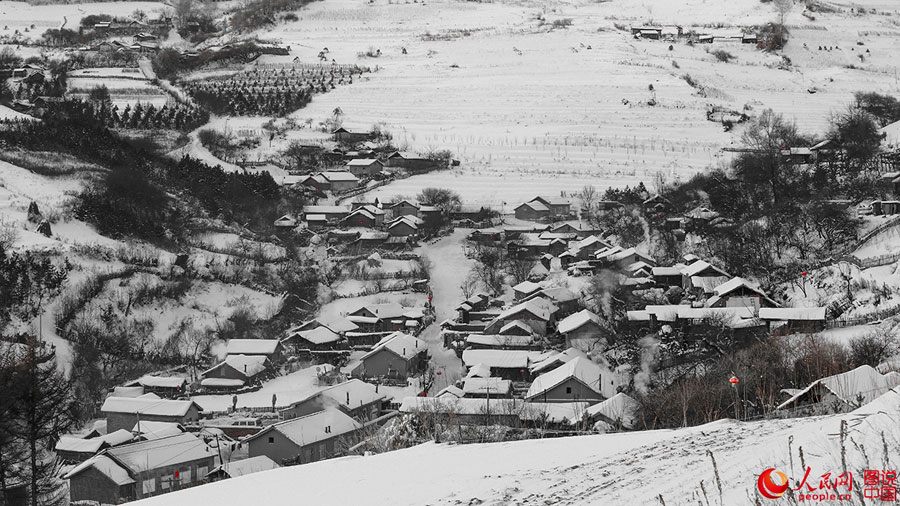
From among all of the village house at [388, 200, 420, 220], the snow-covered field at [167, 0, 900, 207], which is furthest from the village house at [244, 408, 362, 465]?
the snow-covered field at [167, 0, 900, 207]

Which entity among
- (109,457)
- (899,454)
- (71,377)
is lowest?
(71,377)

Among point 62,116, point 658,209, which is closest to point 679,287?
point 658,209

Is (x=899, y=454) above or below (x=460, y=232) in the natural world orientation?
above

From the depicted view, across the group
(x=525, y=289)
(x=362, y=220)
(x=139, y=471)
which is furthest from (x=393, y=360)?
(x=362, y=220)

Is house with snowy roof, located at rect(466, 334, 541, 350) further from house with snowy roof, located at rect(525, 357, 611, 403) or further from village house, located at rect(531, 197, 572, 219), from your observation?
village house, located at rect(531, 197, 572, 219)

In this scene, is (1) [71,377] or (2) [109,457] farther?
(1) [71,377]

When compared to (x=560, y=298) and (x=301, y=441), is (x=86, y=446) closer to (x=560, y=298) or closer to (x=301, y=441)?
(x=301, y=441)

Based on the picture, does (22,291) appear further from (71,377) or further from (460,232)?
(460,232)
